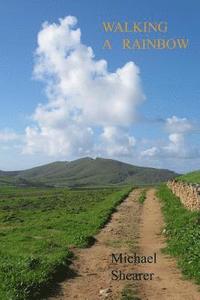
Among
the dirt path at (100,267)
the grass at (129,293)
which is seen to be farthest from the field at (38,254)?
the grass at (129,293)

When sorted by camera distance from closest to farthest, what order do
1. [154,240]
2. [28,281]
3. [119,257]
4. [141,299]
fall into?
[141,299], [28,281], [119,257], [154,240]

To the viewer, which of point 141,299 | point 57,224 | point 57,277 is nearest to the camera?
point 141,299

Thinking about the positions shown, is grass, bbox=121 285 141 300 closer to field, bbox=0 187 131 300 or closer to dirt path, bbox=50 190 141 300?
dirt path, bbox=50 190 141 300

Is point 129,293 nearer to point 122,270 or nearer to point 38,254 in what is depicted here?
point 122,270

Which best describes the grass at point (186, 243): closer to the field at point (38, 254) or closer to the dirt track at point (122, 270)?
the dirt track at point (122, 270)

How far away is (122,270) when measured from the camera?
59.3ft

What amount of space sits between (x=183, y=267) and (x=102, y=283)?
10.9 ft

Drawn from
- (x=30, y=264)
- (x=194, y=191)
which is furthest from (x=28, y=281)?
(x=194, y=191)

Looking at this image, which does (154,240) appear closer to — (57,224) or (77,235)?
(77,235)

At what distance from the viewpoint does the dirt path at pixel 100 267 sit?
50.2 ft

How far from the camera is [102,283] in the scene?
16.5 m

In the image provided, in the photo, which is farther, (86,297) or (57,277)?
(57,277)

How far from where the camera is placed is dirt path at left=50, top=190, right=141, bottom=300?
602 inches

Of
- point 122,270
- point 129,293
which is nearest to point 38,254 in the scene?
point 122,270
